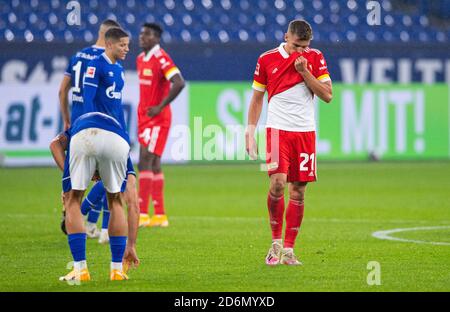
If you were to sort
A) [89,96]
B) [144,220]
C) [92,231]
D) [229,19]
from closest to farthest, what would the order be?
A: [89,96]
[92,231]
[144,220]
[229,19]

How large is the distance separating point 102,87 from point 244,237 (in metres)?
3.35

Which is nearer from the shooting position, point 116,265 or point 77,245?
point 77,245

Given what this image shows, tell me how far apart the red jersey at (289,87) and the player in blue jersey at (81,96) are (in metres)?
1.36

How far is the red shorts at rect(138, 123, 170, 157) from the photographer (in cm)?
1213

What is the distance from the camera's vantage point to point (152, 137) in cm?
1216

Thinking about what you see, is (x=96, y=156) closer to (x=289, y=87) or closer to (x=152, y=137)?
(x=289, y=87)

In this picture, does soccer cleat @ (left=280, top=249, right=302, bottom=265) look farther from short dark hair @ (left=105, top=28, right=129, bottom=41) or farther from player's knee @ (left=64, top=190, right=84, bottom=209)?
short dark hair @ (left=105, top=28, right=129, bottom=41)

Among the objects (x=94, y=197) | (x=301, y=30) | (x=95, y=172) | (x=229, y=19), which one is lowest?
(x=94, y=197)

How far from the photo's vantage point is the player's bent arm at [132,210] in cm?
784

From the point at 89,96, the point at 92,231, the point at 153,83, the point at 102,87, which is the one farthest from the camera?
the point at 153,83

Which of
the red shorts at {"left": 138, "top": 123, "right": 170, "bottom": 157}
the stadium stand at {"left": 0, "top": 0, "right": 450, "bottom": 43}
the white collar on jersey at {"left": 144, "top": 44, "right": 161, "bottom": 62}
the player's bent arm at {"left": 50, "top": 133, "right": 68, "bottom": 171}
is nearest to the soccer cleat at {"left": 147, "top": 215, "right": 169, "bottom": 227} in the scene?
the red shorts at {"left": 138, "top": 123, "right": 170, "bottom": 157}

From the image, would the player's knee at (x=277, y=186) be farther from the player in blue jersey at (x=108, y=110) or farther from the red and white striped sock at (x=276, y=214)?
the player in blue jersey at (x=108, y=110)

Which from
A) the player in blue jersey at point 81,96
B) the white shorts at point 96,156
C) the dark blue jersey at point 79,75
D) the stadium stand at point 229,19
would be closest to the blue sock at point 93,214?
the player in blue jersey at point 81,96

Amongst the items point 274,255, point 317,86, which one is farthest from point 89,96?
point 274,255
